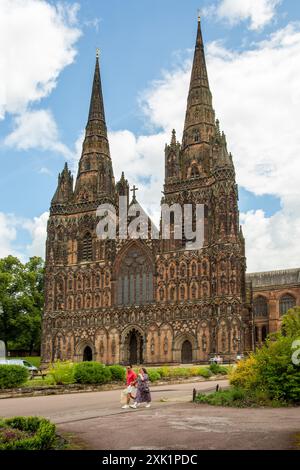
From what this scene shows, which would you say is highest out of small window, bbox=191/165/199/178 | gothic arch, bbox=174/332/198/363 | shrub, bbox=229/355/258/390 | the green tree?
small window, bbox=191/165/199/178

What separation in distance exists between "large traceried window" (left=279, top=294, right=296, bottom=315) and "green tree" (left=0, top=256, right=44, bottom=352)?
29.9m

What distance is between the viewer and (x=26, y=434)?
9.92m

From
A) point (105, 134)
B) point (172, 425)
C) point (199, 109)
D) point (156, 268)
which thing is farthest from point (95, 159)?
point (172, 425)

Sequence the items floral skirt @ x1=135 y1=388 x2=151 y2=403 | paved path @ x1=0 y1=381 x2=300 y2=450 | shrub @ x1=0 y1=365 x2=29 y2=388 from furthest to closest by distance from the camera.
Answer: shrub @ x1=0 y1=365 x2=29 y2=388, floral skirt @ x1=135 y1=388 x2=151 y2=403, paved path @ x1=0 y1=381 x2=300 y2=450

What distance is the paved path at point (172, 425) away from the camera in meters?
10.1

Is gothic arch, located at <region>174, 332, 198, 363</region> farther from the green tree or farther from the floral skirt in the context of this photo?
the floral skirt

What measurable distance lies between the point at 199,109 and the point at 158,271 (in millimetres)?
18365

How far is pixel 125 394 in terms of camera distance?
17.9 metres

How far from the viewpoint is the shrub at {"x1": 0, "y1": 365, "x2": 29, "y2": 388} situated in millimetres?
23719

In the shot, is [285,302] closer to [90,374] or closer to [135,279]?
A: [135,279]

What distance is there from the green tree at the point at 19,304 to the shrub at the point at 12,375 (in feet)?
126

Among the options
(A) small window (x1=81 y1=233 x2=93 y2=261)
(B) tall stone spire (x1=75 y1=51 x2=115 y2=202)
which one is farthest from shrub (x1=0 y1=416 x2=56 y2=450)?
(B) tall stone spire (x1=75 y1=51 x2=115 y2=202)

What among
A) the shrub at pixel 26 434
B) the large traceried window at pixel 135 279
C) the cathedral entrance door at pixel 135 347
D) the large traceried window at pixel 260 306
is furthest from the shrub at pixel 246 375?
the large traceried window at pixel 260 306
